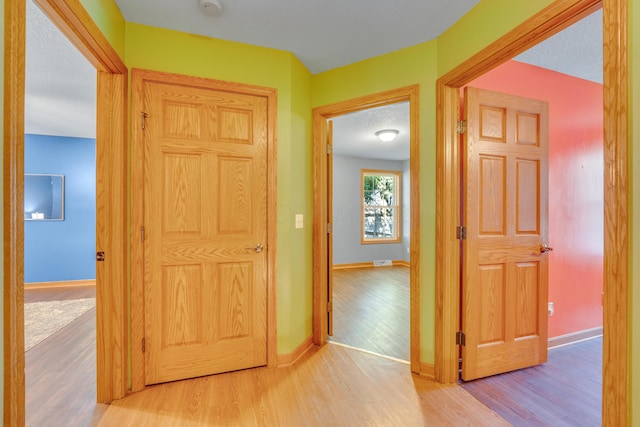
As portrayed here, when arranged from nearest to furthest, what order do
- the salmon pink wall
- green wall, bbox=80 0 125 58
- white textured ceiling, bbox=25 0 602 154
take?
green wall, bbox=80 0 125 58 < white textured ceiling, bbox=25 0 602 154 < the salmon pink wall

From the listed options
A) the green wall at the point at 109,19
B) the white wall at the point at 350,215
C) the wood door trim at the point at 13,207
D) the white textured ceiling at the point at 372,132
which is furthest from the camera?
the white wall at the point at 350,215

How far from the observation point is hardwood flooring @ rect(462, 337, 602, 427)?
1.71m

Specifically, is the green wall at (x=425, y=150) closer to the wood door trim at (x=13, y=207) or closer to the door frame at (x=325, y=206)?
the door frame at (x=325, y=206)

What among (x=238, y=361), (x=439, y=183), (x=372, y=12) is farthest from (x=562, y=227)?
(x=238, y=361)

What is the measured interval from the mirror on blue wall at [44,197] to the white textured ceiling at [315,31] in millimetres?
2438

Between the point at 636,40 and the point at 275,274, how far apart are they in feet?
7.29

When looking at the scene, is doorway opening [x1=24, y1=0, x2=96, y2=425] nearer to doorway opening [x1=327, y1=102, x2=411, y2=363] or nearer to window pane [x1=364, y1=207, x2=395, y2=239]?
doorway opening [x1=327, y1=102, x2=411, y2=363]

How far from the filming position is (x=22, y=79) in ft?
3.15

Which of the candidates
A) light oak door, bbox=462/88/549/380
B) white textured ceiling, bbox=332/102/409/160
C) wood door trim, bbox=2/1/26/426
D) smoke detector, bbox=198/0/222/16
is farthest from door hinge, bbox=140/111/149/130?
light oak door, bbox=462/88/549/380

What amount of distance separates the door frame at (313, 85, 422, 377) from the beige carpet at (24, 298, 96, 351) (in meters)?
2.67

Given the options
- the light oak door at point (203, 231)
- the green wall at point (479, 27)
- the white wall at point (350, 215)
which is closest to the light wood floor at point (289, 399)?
the light oak door at point (203, 231)

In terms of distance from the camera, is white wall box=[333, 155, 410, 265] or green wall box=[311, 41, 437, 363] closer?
green wall box=[311, 41, 437, 363]

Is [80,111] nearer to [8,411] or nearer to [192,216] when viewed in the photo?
[192,216]

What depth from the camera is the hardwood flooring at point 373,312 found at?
270cm
